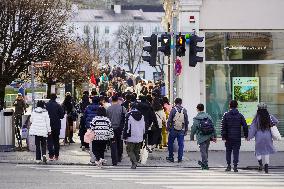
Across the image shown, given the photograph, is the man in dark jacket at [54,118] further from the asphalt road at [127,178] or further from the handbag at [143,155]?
the handbag at [143,155]

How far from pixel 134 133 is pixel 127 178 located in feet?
8.19

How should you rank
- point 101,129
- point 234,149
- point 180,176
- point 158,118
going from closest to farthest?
1. point 180,176
2. point 234,149
3. point 101,129
4. point 158,118

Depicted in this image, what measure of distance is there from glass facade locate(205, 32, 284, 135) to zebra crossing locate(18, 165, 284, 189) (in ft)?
19.4

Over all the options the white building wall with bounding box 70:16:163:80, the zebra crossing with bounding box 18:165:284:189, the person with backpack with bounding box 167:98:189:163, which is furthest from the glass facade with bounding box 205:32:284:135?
the white building wall with bounding box 70:16:163:80

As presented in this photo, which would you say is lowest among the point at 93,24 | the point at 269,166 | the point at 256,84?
the point at 269,166

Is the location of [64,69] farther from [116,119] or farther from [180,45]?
[116,119]

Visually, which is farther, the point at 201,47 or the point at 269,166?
the point at 201,47

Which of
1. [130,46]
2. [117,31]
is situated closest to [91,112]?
[130,46]

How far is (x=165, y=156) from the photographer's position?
23.2 m

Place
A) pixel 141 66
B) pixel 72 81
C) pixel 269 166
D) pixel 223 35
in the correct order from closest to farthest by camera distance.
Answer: pixel 269 166 < pixel 223 35 < pixel 72 81 < pixel 141 66

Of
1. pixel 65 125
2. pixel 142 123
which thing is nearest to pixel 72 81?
pixel 65 125

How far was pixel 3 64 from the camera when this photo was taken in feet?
98.1

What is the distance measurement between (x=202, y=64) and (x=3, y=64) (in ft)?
28.3

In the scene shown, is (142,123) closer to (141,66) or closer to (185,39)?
(185,39)
